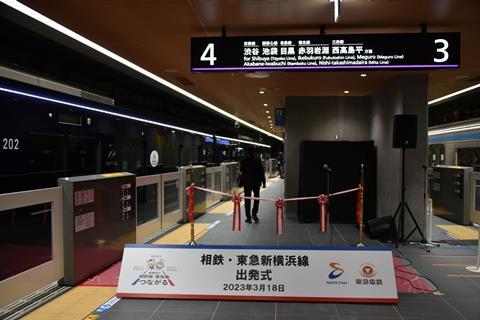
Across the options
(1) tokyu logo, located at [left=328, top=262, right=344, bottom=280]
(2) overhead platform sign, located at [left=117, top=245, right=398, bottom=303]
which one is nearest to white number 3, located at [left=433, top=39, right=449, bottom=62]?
(2) overhead platform sign, located at [left=117, top=245, right=398, bottom=303]

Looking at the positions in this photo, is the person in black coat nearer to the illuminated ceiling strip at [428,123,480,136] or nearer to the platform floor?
the platform floor

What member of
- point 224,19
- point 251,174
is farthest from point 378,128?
point 224,19

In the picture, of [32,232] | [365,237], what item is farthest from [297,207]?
[32,232]

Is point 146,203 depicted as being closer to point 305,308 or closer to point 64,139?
point 64,139

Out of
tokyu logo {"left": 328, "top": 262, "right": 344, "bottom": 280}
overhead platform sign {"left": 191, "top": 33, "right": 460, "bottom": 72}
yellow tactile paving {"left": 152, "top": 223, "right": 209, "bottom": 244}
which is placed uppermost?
overhead platform sign {"left": 191, "top": 33, "right": 460, "bottom": 72}

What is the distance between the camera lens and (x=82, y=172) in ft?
22.0

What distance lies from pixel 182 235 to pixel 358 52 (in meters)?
4.85

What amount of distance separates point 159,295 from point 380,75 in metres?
5.35

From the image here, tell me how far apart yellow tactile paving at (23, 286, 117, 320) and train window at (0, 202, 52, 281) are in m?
0.49

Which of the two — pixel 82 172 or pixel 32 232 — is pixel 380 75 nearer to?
pixel 82 172

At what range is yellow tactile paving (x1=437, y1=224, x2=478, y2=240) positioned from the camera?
785cm

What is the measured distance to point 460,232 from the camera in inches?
331

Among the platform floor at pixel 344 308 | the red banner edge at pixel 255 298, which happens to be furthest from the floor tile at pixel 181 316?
the red banner edge at pixel 255 298

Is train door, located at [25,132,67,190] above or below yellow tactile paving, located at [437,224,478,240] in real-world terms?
above
